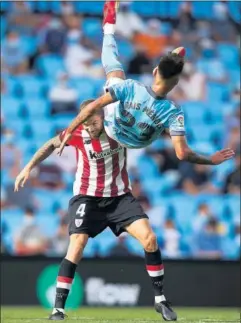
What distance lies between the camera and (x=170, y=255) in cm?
1300

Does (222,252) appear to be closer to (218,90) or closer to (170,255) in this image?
(170,255)

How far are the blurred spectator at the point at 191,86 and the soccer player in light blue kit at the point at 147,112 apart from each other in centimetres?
764

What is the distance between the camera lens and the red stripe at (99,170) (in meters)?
7.37

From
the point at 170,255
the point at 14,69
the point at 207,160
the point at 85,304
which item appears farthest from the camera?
the point at 14,69

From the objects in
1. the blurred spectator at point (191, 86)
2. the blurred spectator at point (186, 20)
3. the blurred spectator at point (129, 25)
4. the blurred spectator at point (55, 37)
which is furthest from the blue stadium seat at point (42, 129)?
the blurred spectator at point (186, 20)

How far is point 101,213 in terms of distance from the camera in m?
7.38

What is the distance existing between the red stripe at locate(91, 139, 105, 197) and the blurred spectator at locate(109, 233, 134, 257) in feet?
17.9

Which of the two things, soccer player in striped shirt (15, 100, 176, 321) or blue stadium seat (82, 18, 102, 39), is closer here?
soccer player in striped shirt (15, 100, 176, 321)

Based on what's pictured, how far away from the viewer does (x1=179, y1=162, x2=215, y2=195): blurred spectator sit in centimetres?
1376

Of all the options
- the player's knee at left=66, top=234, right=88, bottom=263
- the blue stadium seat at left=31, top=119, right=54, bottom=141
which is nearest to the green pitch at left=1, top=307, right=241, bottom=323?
the player's knee at left=66, top=234, right=88, bottom=263

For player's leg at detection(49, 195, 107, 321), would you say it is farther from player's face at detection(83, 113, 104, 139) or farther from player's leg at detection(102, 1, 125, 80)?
player's leg at detection(102, 1, 125, 80)

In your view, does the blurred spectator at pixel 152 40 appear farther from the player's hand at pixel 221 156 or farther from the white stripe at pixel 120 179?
the player's hand at pixel 221 156

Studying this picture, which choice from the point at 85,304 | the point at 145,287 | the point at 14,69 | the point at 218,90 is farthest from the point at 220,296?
the point at 14,69

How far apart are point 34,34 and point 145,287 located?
525cm
